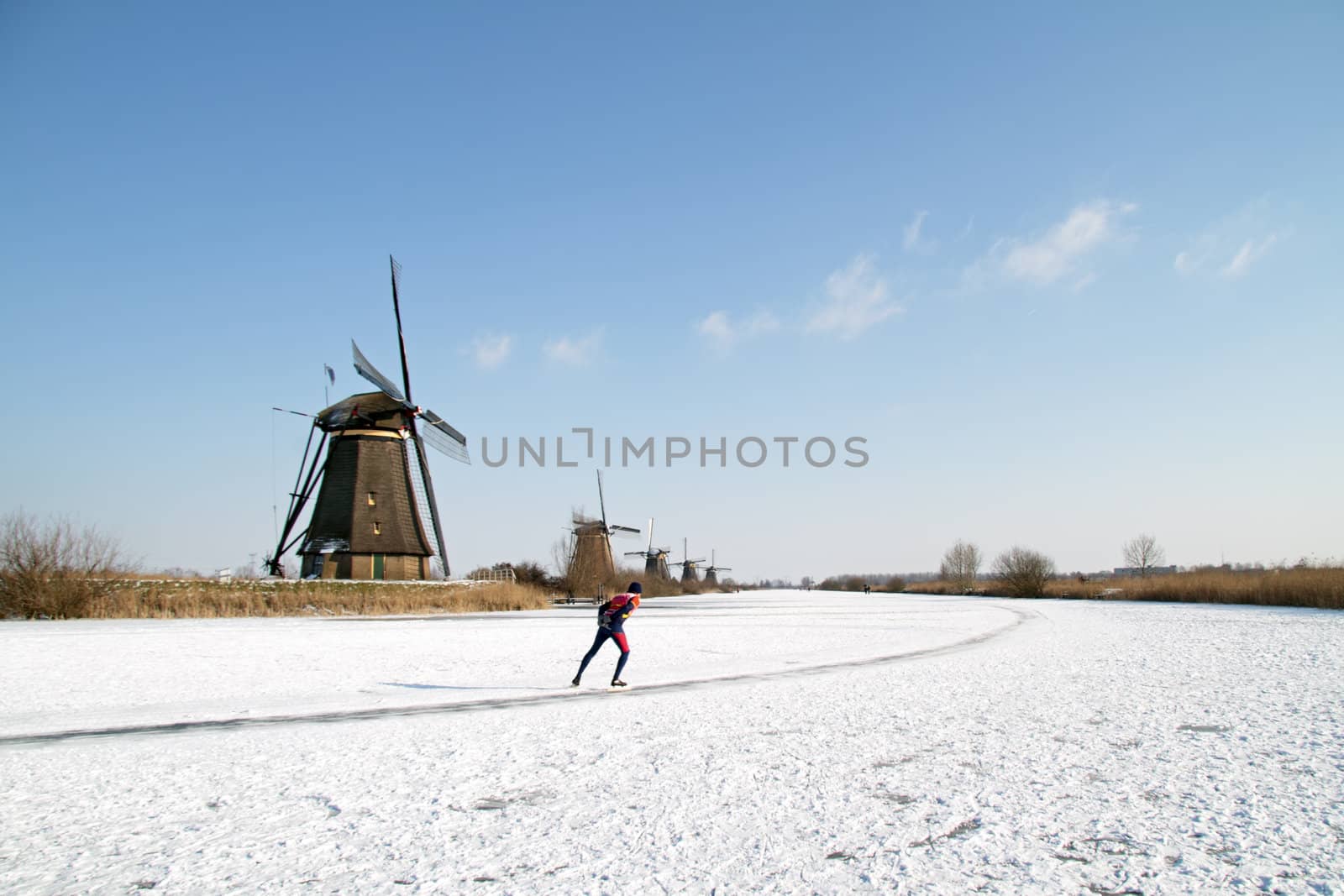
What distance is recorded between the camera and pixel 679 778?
19.8ft

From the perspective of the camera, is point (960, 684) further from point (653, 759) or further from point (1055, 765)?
point (653, 759)

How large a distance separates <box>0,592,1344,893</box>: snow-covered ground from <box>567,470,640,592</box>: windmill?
1584 inches

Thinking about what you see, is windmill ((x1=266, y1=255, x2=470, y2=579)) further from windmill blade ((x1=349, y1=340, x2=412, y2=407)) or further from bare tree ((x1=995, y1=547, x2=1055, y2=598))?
bare tree ((x1=995, y1=547, x2=1055, y2=598))

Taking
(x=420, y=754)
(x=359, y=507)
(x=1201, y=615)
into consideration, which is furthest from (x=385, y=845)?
(x=359, y=507)

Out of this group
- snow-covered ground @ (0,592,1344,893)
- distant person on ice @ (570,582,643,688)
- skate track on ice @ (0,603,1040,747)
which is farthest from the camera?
distant person on ice @ (570,582,643,688)

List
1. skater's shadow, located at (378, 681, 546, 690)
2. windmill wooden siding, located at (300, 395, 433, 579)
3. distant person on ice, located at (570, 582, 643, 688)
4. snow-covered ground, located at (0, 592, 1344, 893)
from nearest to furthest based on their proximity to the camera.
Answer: snow-covered ground, located at (0, 592, 1344, 893) < distant person on ice, located at (570, 582, 643, 688) < skater's shadow, located at (378, 681, 546, 690) < windmill wooden siding, located at (300, 395, 433, 579)

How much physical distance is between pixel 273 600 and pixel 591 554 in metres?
33.6

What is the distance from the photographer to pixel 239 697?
1012 cm

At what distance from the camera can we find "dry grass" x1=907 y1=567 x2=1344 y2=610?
30.4 meters

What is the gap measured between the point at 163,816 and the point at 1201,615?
29092 mm

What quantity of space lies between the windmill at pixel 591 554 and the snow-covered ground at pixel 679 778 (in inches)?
1584

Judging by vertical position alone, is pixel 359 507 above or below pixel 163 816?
above

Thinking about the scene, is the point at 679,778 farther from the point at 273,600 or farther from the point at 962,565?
the point at 962,565

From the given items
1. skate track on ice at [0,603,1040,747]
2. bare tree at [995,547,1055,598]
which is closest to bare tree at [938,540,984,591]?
bare tree at [995,547,1055,598]
